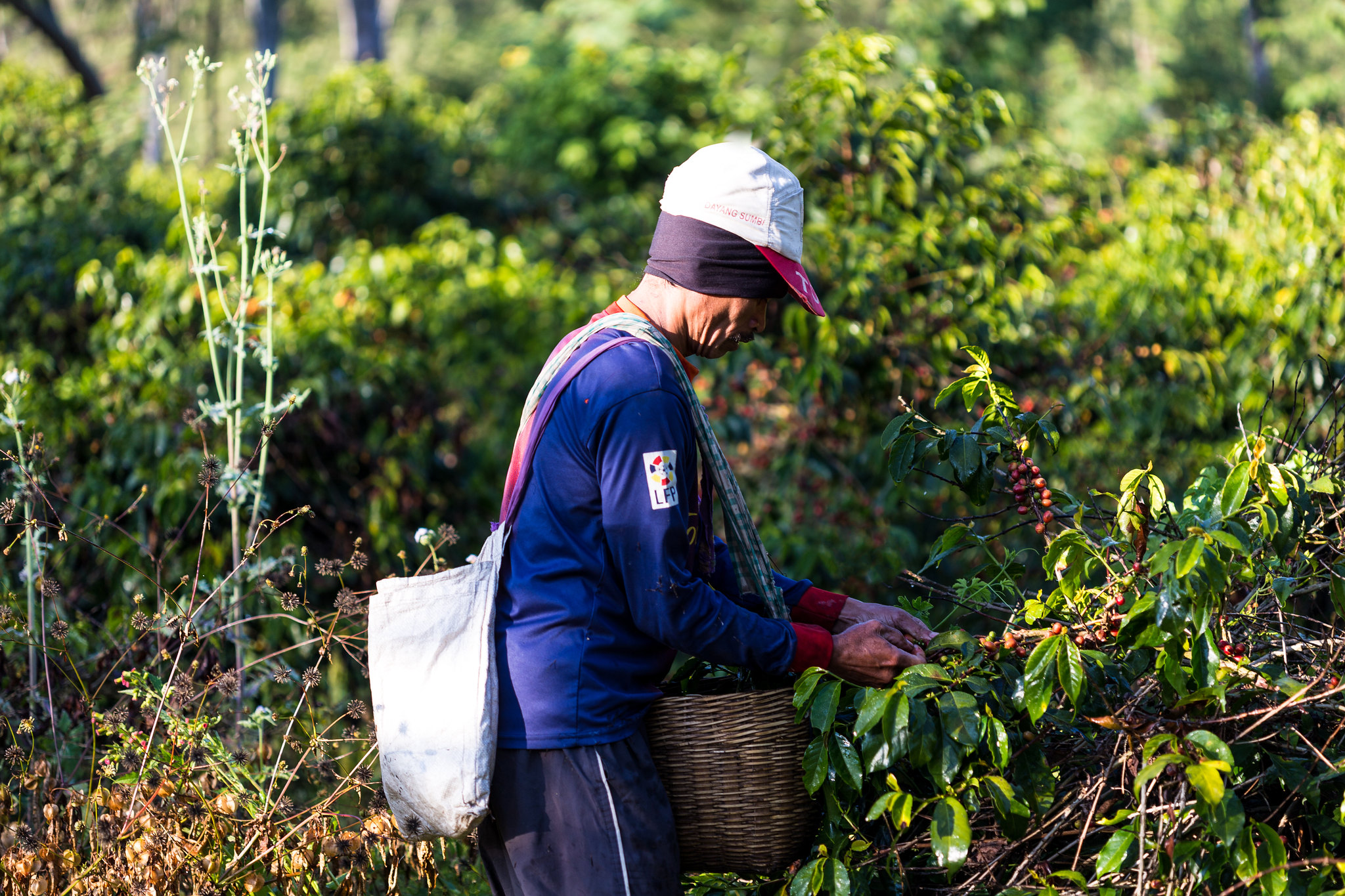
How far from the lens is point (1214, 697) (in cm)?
180

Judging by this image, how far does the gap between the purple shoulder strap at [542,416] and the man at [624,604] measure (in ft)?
0.04

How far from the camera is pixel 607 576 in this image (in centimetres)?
189

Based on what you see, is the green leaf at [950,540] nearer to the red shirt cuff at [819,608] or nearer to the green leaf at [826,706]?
the red shirt cuff at [819,608]

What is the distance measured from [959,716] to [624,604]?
1.87ft

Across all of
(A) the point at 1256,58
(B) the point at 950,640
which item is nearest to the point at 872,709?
(B) the point at 950,640

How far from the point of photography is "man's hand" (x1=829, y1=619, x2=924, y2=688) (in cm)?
195

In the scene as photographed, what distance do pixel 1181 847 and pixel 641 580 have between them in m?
0.96

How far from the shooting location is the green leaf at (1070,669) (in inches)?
70.5

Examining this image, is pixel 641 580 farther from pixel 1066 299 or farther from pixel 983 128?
pixel 1066 299

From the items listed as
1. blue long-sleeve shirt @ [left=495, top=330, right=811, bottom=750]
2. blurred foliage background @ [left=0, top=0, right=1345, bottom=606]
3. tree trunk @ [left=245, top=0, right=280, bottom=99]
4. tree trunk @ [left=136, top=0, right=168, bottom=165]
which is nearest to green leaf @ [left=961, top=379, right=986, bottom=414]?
blue long-sleeve shirt @ [left=495, top=330, right=811, bottom=750]

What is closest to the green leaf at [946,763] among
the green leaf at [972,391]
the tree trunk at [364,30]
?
the green leaf at [972,391]

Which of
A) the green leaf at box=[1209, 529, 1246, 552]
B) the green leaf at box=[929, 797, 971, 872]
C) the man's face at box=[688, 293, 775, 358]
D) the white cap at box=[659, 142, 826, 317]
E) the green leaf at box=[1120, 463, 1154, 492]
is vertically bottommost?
the green leaf at box=[929, 797, 971, 872]

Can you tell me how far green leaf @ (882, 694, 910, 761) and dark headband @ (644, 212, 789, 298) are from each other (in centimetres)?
72

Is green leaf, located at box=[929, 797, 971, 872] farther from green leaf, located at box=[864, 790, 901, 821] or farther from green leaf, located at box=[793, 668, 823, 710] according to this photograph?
green leaf, located at box=[793, 668, 823, 710]
